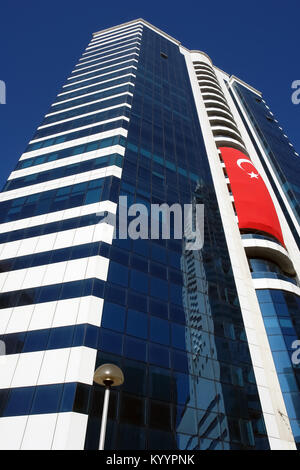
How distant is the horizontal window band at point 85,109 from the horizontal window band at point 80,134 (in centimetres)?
491

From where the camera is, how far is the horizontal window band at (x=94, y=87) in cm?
5650

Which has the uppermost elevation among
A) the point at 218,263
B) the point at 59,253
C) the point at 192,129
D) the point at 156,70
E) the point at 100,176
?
the point at 156,70

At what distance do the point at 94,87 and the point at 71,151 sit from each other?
74.0 feet

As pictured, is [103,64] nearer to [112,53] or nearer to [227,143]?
[112,53]

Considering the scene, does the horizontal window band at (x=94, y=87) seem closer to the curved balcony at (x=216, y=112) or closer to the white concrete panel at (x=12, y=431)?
the curved balcony at (x=216, y=112)

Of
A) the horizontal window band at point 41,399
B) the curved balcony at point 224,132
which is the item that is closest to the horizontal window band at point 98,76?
the curved balcony at point 224,132

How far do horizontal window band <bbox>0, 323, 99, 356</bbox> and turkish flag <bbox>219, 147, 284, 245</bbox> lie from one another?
2673 centimetres

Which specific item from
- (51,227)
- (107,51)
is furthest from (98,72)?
(51,227)

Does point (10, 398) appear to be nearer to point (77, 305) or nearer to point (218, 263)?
point (77, 305)

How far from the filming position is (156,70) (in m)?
68.3

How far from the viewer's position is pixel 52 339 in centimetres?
2212

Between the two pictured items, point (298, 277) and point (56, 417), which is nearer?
point (56, 417)
